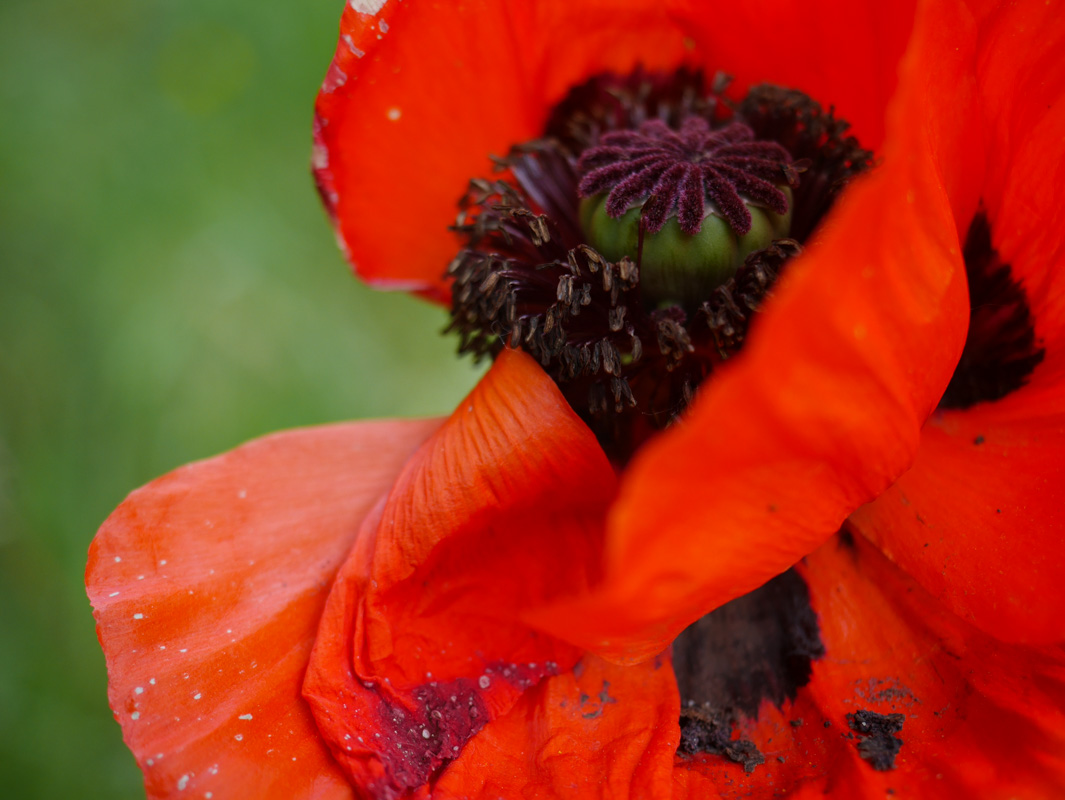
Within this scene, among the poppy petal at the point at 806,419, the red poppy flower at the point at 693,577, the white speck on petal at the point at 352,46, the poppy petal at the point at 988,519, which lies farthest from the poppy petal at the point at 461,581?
the white speck on petal at the point at 352,46

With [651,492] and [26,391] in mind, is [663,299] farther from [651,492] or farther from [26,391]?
[26,391]

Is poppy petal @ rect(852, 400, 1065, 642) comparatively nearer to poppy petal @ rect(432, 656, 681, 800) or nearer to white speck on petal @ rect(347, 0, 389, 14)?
poppy petal @ rect(432, 656, 681, 800)

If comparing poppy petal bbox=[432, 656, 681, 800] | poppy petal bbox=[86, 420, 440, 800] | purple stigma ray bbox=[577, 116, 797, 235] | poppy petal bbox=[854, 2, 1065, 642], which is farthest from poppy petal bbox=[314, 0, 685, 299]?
poppy petal bbox=[432, 656, 681, 800]

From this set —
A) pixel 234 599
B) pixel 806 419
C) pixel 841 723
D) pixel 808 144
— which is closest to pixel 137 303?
pixel 234 599

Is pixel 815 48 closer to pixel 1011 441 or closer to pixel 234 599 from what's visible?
pixel 1011 441

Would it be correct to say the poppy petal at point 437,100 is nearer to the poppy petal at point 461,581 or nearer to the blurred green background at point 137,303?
the poppy petal at point 461,581

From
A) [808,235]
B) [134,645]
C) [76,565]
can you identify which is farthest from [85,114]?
[808,235]
